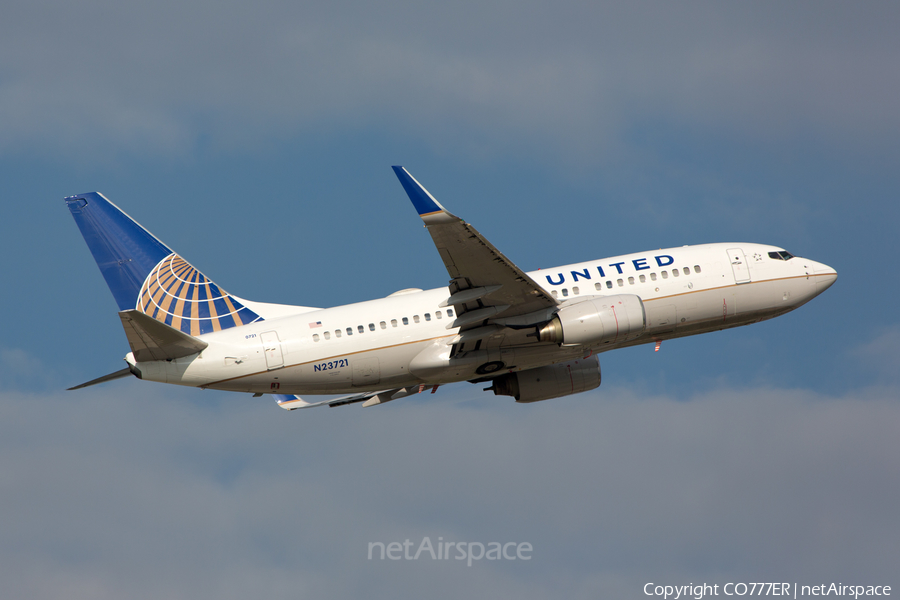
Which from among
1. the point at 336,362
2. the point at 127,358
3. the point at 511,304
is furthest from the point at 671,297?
the point at 127,358

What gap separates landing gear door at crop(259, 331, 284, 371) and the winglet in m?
8.83

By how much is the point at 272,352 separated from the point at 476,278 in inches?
322

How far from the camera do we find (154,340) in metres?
30.9

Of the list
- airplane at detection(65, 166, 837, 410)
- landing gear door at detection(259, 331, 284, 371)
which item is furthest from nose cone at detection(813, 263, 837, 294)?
landing gear door at detection(259, 331, 284, 371)

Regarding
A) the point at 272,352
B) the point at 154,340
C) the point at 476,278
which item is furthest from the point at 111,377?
the point at 476,278

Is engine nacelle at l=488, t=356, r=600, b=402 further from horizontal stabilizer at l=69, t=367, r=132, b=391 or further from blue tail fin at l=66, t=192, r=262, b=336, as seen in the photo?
horizontal stabilizer at l=69, t=367, r=132, b=391

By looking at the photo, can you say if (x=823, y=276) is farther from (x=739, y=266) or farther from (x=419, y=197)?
(x=419, y=197)

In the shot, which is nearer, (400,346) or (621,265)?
(400,346)

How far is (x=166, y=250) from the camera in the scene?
3775 cm

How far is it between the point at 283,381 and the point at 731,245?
20153 millimetres

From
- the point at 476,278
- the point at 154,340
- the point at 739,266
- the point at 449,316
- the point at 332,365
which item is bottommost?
the point at 332,365

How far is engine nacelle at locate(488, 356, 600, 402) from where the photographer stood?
3906 cm

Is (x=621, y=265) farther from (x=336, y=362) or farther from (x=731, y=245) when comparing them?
(x=336, y=362)

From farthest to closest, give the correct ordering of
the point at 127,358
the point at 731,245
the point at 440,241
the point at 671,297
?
the point at 731,245, the point at 671,297, the point at 127,358, the point at 440,241
